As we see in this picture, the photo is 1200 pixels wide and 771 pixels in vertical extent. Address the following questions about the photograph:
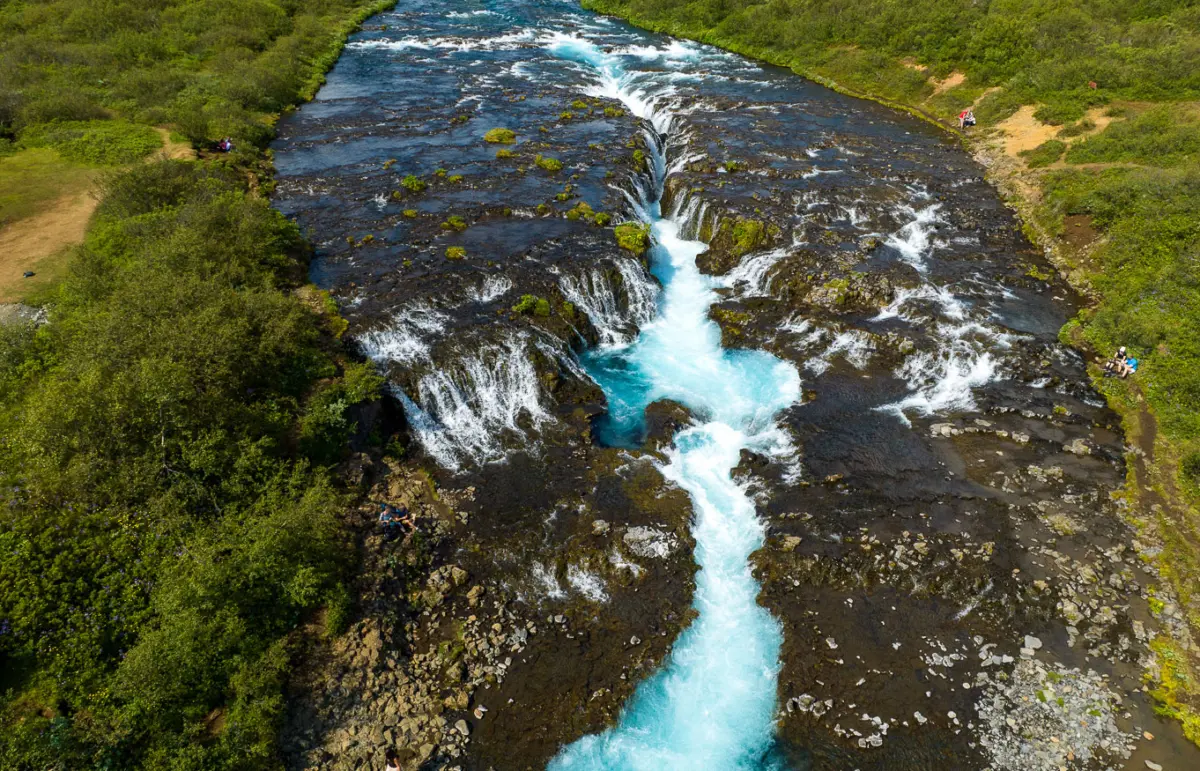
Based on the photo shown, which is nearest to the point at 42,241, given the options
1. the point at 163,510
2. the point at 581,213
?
the point at 163,510

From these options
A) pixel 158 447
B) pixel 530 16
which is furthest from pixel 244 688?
pixel 530 16

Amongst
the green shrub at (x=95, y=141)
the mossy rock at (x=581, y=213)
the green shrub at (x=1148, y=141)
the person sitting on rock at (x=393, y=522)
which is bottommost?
the person sitting on rock at (x=393, y=522)

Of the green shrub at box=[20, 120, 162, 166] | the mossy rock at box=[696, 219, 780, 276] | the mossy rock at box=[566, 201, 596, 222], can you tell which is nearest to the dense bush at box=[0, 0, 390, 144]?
the green shrub at box=[20, 120, 162, 166]

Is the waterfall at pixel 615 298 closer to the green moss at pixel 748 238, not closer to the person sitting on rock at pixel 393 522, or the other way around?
the green moss at pixel 748 238

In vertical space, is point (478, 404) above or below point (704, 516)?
below

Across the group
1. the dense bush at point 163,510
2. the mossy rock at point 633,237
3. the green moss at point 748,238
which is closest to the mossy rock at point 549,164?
the mossy rock at point 633,237

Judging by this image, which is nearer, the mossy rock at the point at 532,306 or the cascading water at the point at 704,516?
the cascading water at the point at 704,516

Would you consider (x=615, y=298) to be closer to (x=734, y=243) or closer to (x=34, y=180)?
(x=734, y=243)
